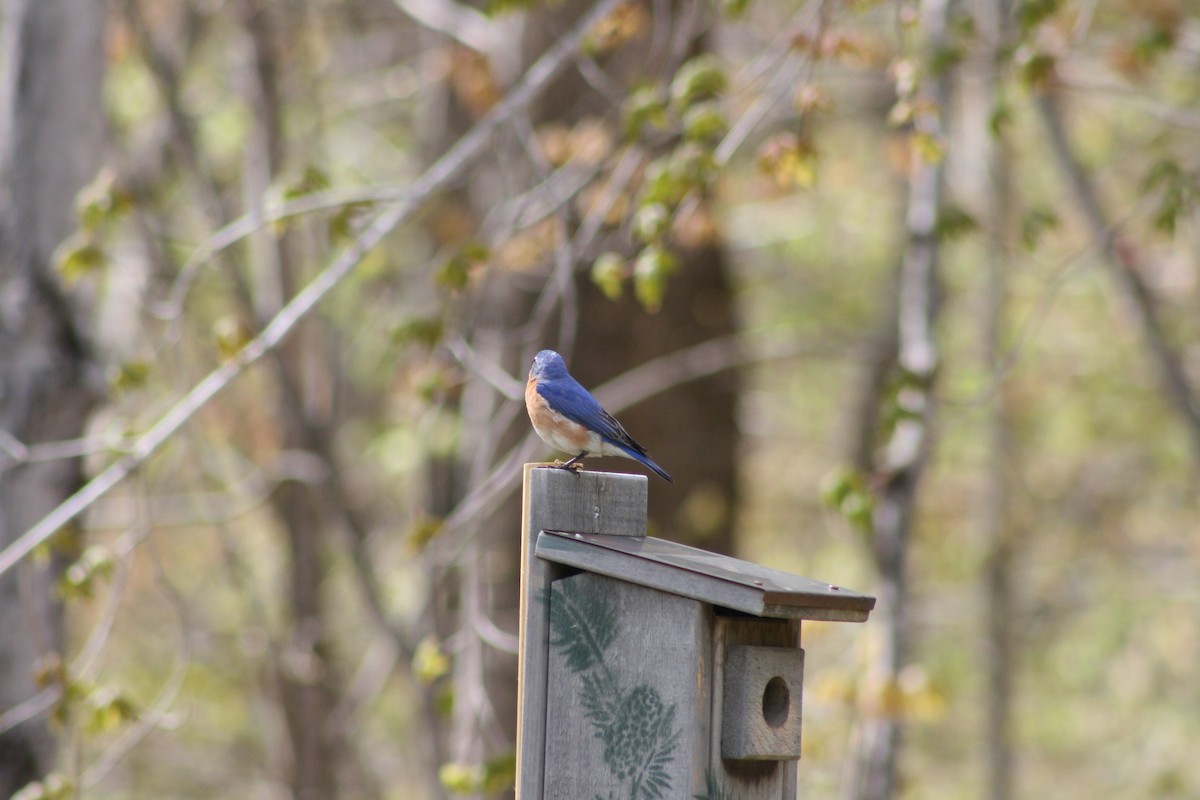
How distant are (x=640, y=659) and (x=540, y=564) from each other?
25 cm

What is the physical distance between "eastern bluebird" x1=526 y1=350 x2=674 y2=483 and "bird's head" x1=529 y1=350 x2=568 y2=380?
0.05 metres

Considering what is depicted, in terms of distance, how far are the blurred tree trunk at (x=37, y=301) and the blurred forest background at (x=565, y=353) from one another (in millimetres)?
12

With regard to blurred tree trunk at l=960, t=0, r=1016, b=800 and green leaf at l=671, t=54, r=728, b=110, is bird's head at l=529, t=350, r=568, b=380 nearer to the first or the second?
green leaf at l=671, t=54, r=728, b=110

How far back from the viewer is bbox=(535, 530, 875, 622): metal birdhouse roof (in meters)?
2.26

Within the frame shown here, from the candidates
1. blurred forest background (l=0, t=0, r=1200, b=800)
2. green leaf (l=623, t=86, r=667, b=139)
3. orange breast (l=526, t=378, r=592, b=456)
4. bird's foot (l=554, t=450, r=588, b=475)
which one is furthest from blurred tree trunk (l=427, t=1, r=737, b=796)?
bird's foot (l=554, t=450, r=588, b=475)

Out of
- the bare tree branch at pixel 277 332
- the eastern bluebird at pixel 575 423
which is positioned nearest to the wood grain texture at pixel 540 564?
the eastern bluebird at pixel 575 423

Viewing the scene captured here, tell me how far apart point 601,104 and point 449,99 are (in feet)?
5.13

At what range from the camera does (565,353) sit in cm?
518

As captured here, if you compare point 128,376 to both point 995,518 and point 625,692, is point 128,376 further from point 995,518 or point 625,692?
point 995,518

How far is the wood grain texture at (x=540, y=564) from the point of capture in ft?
8.16

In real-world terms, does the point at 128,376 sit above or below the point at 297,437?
below

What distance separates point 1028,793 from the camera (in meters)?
14.0

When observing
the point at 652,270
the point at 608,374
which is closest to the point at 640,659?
the point at 652,270

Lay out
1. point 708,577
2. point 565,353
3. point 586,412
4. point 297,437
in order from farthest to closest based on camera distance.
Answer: point 297,437 < point 565,353 < point 586,412 < point 708,577
